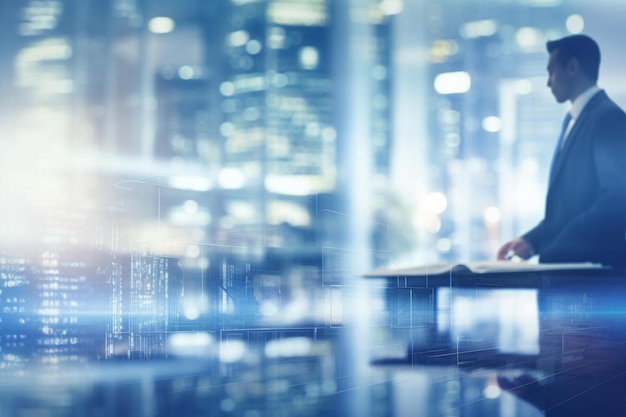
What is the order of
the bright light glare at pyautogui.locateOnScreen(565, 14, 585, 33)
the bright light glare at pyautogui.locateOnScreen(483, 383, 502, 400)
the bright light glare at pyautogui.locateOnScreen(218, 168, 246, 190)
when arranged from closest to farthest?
1. the bright light glare at pyautogui.locateOnScreen(483, 383, 502, 400)
2. the bright light glare at pyautogui.locateOnScreen(565, 14, 585, 33)
3. the bright light glare at pyautogui.locateOnScreen(218, 168, 246, 190)

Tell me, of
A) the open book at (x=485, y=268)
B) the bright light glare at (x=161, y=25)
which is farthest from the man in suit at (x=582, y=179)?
the bright light glare at (x=161, y=25)

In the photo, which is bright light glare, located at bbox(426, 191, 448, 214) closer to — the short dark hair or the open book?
the short dark hair

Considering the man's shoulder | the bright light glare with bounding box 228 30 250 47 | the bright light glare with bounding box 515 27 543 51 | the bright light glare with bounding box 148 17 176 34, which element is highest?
the bright light glare with bounding box 228 30 250 47

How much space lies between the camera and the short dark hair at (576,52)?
2797 mm

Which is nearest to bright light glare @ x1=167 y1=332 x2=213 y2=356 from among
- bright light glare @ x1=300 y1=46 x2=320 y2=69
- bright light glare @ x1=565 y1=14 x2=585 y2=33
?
bright light glare @ x1=565 y1=14 x2=585 y2=33

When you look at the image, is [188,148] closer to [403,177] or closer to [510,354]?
[403,177]

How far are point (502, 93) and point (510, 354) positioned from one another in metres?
4.18

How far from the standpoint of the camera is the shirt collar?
272 cm

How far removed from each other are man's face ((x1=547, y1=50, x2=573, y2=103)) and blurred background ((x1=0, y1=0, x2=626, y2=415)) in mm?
670

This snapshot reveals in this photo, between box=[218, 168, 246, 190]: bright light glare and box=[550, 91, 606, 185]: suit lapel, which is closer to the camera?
box=[550, 91, 606, 185]: suit lapel

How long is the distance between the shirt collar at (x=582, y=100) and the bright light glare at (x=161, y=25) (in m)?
5.51

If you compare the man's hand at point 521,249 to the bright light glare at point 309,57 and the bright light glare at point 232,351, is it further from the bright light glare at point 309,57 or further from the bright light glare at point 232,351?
the bright light glare at point 309,57

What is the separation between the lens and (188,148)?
918 cm

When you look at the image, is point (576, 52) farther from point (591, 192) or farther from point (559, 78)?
point (591, 192)
